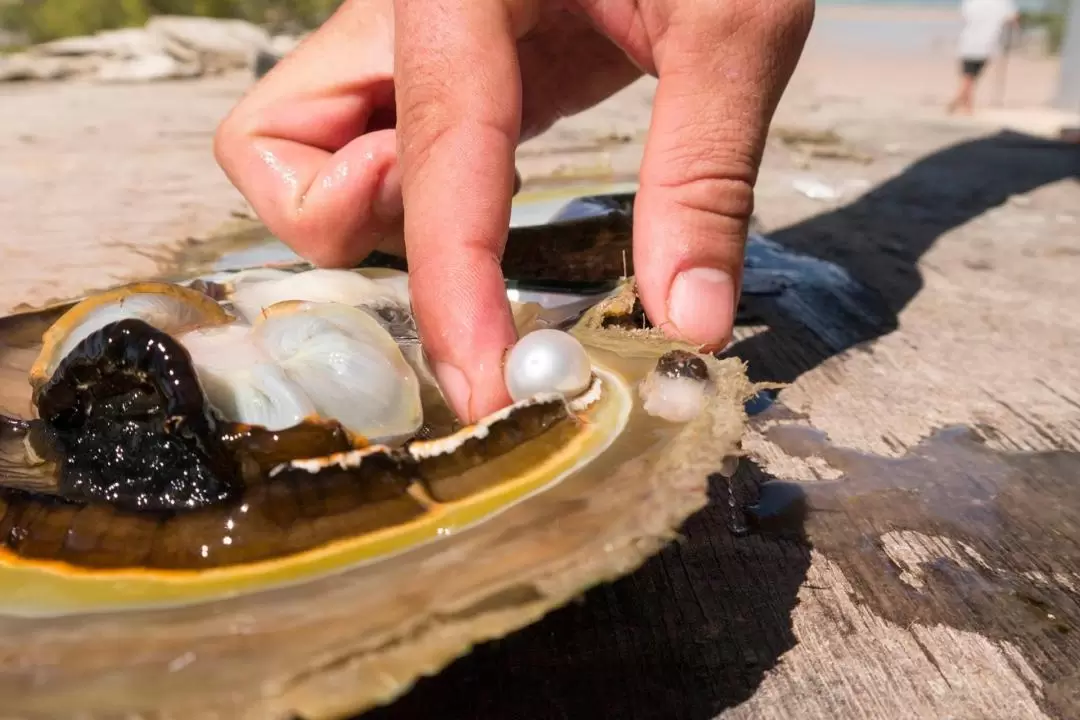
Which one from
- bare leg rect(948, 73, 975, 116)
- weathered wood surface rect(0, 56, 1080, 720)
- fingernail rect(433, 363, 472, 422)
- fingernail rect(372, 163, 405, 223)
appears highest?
fingernail rect(372, 163, 405, 223)

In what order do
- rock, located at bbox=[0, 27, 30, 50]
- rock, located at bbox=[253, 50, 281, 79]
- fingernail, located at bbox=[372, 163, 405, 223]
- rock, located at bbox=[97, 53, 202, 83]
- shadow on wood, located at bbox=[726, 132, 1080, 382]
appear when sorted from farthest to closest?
rock, located at bbox=[0, 27, 30, 50] < rock, located at bbox=[97, 53, 202, 83] < rock, located at bbox=[253, 50, 281, 79] < shadow on wood, located at bbox=[726, 132, 1080, 382] < fingernail, located at bbox=[372, 163, 405, 223]

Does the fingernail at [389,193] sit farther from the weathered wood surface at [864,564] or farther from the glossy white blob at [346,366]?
the weathered wood surface at [864,564]

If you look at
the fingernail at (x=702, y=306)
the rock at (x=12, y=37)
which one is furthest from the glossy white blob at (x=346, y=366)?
the rock at (x=12, y=37)

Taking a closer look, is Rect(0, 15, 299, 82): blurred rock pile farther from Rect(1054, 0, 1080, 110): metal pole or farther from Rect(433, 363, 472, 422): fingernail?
Rect(1054, 0, 1080, 110): metal pole

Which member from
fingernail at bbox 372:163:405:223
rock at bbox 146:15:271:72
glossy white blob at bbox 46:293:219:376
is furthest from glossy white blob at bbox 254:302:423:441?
rock at bbox 146:15:271:72

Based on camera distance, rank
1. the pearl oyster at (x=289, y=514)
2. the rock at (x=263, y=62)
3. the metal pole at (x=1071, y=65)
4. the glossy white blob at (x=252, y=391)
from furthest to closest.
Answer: the metal pole at (x=1071, y=65), the rock at (x=263, y=62), the glossy white blob at (x=252, y=391), the pearl oyster at (x=289, y=514)

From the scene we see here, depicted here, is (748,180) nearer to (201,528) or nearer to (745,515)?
(745,515)

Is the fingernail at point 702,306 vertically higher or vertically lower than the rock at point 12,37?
higher
